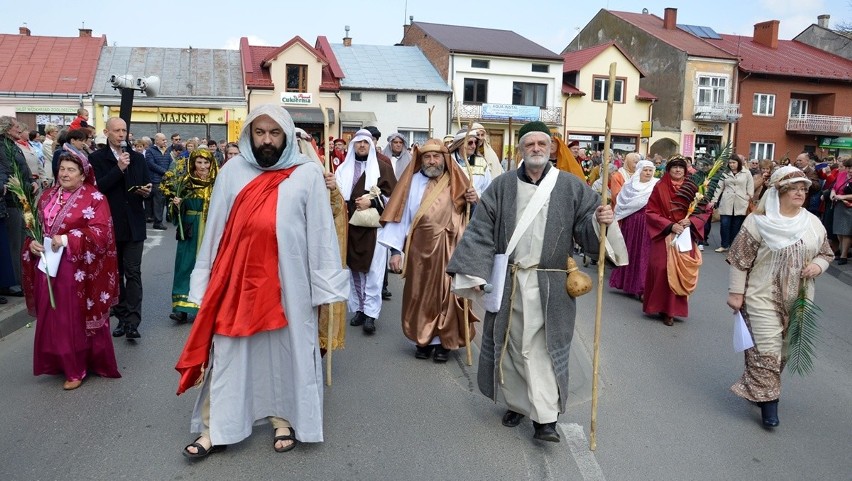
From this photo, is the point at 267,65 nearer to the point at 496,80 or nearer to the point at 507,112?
the point at 496,80

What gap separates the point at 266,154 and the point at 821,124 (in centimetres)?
4423

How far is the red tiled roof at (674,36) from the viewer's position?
39.8 m

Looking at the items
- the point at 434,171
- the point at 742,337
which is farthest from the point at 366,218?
the point at 742,337

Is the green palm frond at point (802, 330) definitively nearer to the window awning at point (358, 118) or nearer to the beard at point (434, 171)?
the beard at point (434, 171)

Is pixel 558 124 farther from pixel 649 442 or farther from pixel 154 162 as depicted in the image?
pixel 649 442

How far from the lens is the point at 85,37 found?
114 feet

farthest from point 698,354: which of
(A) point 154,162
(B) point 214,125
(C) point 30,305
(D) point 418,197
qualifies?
(B) point 214,125

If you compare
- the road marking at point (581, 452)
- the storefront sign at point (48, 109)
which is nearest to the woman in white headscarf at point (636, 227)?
the road marking at point (581, 452)

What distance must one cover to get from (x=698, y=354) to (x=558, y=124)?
106 ft

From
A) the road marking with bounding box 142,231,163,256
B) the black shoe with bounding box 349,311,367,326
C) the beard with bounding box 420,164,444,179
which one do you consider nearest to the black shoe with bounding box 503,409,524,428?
the beard with bounding box 420,164,444,179

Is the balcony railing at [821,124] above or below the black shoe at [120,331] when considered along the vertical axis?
above

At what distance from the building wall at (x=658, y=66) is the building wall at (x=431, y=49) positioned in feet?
37.2

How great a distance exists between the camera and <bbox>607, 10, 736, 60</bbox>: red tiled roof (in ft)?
131

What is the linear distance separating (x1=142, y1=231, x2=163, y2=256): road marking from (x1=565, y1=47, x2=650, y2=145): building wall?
28122mm
